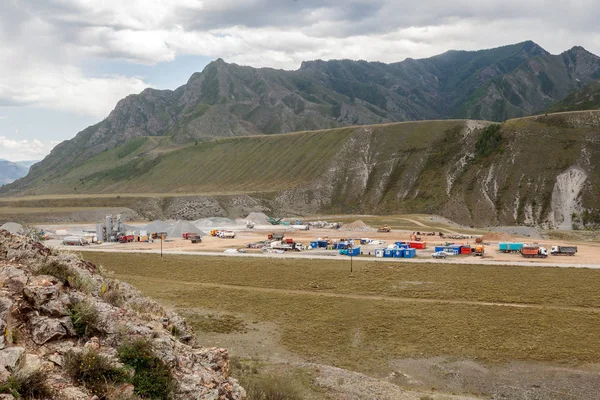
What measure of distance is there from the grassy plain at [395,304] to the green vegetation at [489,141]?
106 meters

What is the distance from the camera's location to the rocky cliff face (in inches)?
428

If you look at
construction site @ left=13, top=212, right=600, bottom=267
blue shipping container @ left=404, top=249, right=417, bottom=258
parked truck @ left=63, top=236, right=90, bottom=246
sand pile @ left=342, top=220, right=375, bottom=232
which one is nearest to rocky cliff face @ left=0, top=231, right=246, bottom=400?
construction site @ left=13, top=212, right=600, bottom=267

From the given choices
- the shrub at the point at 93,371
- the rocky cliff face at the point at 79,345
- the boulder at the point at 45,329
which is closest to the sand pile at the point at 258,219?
the rocky cliff face at the point at 79,345

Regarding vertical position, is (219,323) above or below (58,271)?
below

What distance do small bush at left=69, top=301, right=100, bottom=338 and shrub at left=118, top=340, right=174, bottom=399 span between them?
1.06 meters

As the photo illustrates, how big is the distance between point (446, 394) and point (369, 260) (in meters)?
41.3

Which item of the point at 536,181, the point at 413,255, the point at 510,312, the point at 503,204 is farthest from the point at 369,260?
the point at 536,181

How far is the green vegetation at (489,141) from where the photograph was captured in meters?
156

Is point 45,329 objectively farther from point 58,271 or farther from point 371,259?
point 371,259

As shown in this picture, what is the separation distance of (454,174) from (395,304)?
11966 cm

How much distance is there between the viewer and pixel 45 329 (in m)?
12.2

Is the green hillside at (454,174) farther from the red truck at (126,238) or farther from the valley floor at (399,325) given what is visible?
the valley floor at (399,325)

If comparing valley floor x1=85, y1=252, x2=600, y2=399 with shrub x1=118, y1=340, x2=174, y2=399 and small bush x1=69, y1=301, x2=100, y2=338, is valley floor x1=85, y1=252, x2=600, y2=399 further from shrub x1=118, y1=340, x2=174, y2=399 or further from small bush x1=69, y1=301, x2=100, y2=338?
small bush x1=69, y1=301, x2=100, y2=338

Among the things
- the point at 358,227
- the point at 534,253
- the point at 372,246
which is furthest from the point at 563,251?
the point at 358,227
